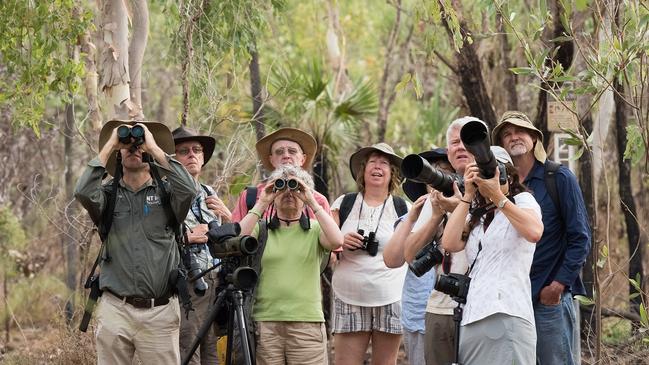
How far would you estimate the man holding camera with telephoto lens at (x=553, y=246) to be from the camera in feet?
18.5

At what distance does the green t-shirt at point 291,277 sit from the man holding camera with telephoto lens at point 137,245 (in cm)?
56

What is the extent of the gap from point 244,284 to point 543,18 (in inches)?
85.3

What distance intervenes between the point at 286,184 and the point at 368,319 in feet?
3.88

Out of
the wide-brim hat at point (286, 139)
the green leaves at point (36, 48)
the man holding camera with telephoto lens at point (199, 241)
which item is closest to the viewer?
the man holding camera with telephoto lens at point (199, 241)

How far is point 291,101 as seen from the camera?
11617 mm

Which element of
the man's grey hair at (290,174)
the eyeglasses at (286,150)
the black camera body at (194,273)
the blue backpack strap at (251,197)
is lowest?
the black camera body at (194,273)

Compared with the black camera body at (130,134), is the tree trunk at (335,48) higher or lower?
higher

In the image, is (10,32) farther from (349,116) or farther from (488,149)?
(488,149)

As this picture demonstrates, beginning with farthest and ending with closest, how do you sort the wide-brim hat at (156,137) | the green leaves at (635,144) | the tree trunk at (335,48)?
the tree trunk at (335,48)
the green leaves at (635,144)
the wide-brim hat at (156,137)

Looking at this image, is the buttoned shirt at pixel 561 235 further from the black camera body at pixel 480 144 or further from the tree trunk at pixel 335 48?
the tree trunk at pixel 335 48

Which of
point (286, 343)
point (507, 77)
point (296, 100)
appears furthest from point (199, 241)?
point (507, 77)

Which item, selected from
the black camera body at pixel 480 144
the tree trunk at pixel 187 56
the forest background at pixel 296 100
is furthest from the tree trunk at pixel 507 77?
the black camera body at pixel 480 144

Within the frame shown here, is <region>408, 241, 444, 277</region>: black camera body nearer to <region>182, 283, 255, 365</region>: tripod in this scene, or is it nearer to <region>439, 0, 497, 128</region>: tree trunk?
<region>182, 283, 255, 365</region>: tripod

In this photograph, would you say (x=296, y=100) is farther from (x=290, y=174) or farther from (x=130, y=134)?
(x=130, y=134)
